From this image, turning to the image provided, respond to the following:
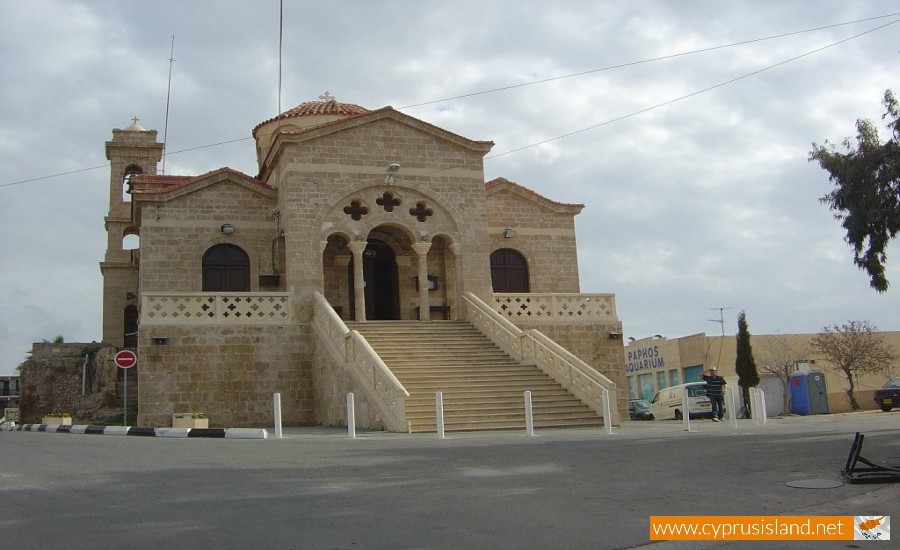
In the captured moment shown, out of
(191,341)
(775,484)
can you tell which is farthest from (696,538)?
(191,341)

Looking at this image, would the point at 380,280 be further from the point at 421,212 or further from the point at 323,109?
the point at 323,109

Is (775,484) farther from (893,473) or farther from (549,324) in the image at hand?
(549,324)

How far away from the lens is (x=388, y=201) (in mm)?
25062

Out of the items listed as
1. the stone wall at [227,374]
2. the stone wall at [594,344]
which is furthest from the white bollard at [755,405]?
the stone wall at [227,374]

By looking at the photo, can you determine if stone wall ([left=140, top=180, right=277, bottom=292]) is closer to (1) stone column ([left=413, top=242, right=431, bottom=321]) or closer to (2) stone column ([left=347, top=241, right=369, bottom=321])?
(2) stone column ([left=347, top=241, right=369, bottom=321])

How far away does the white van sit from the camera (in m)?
28.1

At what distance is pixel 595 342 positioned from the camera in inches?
994

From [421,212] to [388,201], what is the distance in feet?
3.31

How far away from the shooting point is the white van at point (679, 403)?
2814cm

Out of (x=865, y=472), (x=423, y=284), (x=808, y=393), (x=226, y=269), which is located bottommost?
(x=865, y=472)

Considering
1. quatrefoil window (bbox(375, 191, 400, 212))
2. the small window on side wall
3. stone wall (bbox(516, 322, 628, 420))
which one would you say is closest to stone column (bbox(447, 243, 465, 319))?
the small window on side wall

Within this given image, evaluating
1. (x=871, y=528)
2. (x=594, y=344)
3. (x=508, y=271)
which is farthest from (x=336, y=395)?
(x=871, y=528)

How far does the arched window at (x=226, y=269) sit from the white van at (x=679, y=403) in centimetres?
1372

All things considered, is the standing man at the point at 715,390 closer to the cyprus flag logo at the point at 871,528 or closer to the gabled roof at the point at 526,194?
the gabled roof at the point at 526,194
